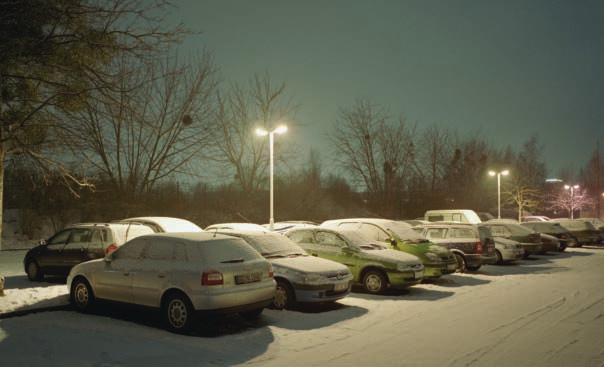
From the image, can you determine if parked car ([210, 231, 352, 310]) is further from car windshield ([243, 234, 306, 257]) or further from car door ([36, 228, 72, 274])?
car door ([36, 228, 72, 274])

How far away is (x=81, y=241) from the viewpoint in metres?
13.4

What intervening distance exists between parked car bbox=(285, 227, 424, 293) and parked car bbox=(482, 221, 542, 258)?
11.2 m

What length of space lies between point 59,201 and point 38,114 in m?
21.4

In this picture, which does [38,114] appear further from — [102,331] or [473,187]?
[473,187]

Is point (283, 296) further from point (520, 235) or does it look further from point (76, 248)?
point (520, 235)

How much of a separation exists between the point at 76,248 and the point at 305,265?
21.1 ft

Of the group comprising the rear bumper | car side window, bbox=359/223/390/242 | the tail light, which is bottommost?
the rear bumper

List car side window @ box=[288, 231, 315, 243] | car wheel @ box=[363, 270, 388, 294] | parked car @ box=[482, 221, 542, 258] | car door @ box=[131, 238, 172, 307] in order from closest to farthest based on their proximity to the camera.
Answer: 1. car door @ box=[131, 238, 172, 307]
2. car wheel @ box=[363, 270, 388, 294]
3. car side window @ box=[288, 231, 315, 243]
4. parked car @ box=[482, 221, 542, 258]

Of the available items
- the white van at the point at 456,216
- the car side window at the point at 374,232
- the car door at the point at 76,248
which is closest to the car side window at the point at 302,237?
the car side window at the point at 374,232

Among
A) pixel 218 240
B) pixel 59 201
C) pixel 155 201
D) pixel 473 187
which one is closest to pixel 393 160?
pixel 473 187

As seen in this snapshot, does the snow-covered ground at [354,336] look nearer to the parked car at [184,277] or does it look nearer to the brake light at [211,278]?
the parked car at [184,277]

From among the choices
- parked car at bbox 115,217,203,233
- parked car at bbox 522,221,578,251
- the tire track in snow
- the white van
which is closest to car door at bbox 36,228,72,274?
parked car at bbox 115,217,203,233

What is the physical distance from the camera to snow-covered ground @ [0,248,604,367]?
271 inches

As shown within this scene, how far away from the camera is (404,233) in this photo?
50.3ft
